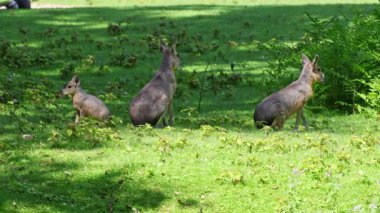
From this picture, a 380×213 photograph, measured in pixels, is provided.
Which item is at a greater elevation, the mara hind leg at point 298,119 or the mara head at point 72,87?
the mara head at point 72,87

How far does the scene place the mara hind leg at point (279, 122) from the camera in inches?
515

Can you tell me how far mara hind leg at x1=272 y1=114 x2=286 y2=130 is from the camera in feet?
42.9

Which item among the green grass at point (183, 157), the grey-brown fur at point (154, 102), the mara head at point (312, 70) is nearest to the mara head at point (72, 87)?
the green grass at point (183, 157)

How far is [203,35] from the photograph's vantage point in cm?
2317

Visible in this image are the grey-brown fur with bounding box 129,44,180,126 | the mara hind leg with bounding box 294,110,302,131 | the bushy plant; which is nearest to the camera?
the grey-brown fur with bounding box 129,44,180,126

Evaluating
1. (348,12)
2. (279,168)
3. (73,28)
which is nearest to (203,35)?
(73,28)

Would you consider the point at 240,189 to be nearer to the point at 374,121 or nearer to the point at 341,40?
the point at 374,121

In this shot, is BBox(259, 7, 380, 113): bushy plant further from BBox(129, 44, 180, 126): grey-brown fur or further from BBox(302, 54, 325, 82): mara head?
BBox(129, 44, 180, 126): grey-brown fur

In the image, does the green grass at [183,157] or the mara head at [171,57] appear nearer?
the green grass at [183,157]

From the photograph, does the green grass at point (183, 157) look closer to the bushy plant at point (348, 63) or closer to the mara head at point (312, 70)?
the bushy plant at point (348, 63)

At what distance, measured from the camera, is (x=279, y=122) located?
13172mm

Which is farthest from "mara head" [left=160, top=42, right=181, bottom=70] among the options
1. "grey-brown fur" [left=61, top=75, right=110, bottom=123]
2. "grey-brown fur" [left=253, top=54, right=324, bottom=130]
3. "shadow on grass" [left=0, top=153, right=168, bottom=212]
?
"shadow on grass" [left=0, top=153, right=168, bottom=212]

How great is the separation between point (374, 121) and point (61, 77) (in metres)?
7.28

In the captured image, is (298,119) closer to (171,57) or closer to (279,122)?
(279,122)
